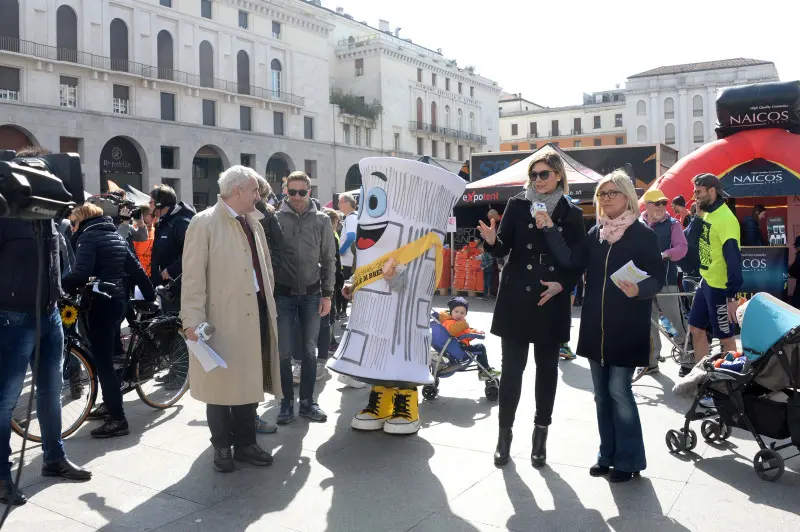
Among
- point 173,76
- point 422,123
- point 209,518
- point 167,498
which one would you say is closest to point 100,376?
point 167,498

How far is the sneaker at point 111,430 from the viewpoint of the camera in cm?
503

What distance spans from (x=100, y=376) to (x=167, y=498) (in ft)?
5.21

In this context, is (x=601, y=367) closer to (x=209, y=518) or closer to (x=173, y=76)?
(x=209, y=518)

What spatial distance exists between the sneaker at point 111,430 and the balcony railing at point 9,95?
3196 cm

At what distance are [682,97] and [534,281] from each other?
76324 millimetres

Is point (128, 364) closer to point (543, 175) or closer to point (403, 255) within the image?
point (403, 255)

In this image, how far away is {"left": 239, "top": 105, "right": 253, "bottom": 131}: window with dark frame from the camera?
43.2 meters

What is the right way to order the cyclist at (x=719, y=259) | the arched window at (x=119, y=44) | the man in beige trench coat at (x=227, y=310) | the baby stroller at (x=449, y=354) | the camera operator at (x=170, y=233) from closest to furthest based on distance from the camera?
the man in beige trench coat at (x=227, y=310) → the cyclist at (x=719, y=259) → the baby stroller at (x=449, y=354) → the camera operator at (x=170, y=233) → the arched window at (x=119, y=44)

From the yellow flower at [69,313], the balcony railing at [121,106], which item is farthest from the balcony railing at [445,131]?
the yellow flower at [69,313]

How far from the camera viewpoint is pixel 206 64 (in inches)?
1626

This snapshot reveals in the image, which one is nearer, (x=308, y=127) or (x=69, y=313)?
(x=69, y=313)

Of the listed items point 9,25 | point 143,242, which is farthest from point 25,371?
point 9,25

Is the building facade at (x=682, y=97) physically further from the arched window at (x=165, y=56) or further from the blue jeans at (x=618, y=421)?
the blue jeans at (x=618, y=421)

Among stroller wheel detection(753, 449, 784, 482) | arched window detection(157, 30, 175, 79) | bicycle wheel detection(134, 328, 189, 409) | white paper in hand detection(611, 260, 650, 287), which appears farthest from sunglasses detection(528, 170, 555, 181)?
arched window detection(157, 30, 175, 79)
